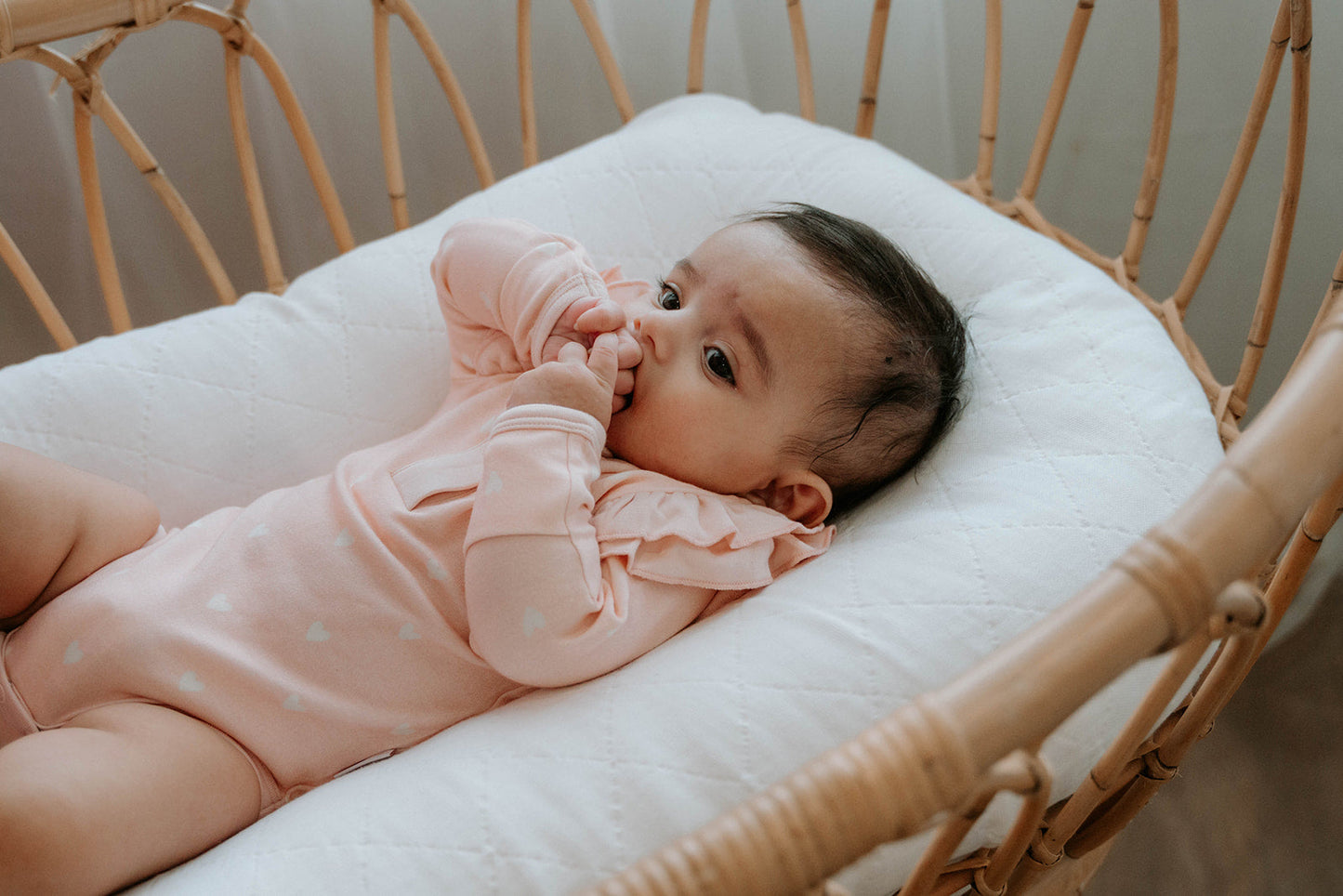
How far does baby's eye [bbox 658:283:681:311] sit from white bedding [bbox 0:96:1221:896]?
21 cm

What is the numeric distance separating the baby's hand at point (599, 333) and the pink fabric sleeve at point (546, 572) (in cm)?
8

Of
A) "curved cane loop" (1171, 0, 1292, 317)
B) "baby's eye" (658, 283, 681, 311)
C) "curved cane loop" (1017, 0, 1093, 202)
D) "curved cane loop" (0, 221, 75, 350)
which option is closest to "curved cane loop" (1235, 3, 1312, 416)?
"curved cane loop" (1171, 0, 1292, 317)

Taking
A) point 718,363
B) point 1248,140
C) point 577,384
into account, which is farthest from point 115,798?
point 1248,140

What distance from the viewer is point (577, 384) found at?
0.78 m

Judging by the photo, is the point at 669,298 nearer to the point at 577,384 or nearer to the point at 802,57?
the point at 577,384

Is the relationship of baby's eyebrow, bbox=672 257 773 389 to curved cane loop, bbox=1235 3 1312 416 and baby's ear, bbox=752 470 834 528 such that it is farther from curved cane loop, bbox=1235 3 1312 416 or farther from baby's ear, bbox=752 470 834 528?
curved cane loop, bbox=1235 3 1312 416

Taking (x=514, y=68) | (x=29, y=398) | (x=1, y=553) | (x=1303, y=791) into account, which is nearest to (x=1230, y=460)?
(x=1, y=553)

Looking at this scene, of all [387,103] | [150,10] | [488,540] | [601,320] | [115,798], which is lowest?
[115,798]

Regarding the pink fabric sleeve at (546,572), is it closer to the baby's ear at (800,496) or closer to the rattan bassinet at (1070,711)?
the baby's ear at (800,496)

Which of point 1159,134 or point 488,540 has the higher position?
point 1159,134

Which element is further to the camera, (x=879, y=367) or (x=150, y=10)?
(x=150, y=10)

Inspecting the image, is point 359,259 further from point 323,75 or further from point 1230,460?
point 1230,460

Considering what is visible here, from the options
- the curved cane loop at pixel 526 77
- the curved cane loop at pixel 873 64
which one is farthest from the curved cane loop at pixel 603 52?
the curved cane loop at pixel 873 64

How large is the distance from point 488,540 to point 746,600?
0.63 feet
